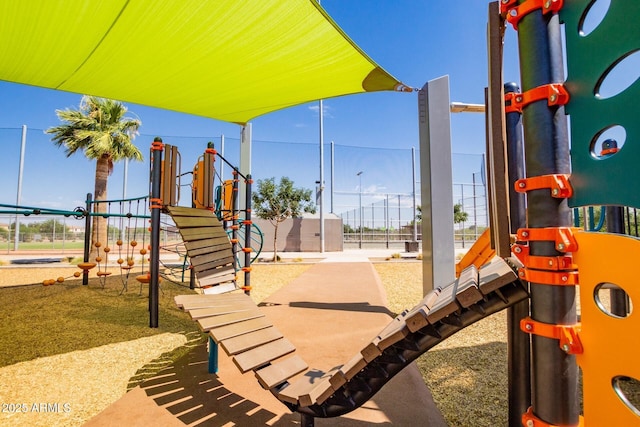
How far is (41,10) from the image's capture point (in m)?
3.40

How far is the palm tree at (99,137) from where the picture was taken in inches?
549

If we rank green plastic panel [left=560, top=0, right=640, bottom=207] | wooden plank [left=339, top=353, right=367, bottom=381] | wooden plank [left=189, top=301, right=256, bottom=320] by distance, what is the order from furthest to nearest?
wooden plank [left=189, top=301, right=256, bottom=320]
wooden plank [left=339, top=353, right=367, bottom=381]
green plastic panel [left=560, top=0, right=640, bottom=207]

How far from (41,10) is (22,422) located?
4047 mm

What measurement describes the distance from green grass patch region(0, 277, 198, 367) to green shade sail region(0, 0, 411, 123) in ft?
12.4

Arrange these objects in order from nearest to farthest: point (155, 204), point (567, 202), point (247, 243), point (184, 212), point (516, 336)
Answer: point (567, 202)
point (516, 336)
point (184, 212)
point (155, 204)
point (247, 243)

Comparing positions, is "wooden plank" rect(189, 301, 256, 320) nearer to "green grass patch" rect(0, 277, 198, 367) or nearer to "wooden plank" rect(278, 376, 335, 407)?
"wooden plank" rect(278, 376, 335, 407)

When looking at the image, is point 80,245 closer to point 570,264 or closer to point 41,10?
point 41,10

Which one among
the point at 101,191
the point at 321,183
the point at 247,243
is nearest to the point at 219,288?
the point at 247,243

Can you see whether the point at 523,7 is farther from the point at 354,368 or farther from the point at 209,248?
the point at 209,248

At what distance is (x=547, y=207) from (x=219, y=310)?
262 cm

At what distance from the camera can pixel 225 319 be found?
8.85 feet

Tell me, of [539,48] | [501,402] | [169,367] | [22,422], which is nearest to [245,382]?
[169,367]

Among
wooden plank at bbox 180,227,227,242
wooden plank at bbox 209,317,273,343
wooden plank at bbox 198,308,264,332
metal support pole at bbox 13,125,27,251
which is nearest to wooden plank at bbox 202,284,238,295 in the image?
wooden plank at bbox 180,227,227,242

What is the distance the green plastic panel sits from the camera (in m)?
0.99
